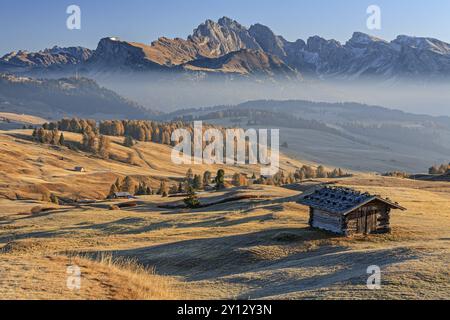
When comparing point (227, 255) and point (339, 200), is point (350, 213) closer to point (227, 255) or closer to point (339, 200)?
point (339, 200)

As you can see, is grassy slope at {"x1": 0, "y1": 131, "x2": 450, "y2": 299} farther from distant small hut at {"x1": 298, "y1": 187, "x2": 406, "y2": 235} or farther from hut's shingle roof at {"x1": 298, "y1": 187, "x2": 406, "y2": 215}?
hut's shingle roof at {"x1": 298, "y1": 187, "x2": 406, "y2": 215}

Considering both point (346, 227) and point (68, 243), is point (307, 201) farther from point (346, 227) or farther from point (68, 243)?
point (68, 243)

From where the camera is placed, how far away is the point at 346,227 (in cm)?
4962

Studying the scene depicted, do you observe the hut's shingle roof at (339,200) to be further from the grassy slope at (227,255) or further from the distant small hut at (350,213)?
the grassy slope at (227,255)

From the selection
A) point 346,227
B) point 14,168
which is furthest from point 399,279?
point 14,168

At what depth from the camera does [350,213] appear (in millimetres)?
49875

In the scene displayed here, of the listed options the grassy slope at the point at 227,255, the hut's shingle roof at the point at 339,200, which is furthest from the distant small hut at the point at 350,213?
the grassy slope at the point at 227,255

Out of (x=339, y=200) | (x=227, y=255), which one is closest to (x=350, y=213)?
(x=339, y=200)

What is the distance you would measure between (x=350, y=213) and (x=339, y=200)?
→ 3104 mm

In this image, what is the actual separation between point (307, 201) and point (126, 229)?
77.6ft

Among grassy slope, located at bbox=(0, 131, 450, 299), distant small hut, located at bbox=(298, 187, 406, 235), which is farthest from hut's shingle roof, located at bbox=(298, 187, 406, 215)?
grassy slope, located at bbox=(0, 131, 450, 299)

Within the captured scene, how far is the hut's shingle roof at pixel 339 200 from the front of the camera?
5050cm
